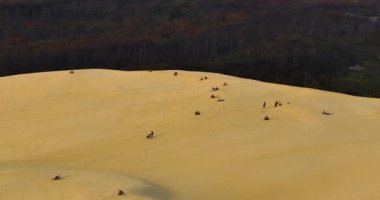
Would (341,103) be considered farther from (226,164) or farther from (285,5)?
(285,5)

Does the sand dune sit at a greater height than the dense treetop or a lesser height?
greater

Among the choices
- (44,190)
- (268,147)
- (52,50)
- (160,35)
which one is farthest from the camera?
(160,35)

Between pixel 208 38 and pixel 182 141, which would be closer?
pixel 182 141

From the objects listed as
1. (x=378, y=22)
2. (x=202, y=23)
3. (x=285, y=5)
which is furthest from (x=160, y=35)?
(x=378, y=22)

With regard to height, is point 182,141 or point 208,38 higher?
point 182,141

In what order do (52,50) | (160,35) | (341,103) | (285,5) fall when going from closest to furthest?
(341,103), (52,50), (160,35), (285,5)

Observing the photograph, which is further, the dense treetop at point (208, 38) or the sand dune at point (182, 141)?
the dense treetop at point (208, 38)

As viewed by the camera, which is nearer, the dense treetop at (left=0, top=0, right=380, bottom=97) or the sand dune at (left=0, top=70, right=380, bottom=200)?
the sand dune at (left=0, top=70, right=380, bottom=200)

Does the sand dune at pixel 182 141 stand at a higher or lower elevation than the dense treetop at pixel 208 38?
higher
